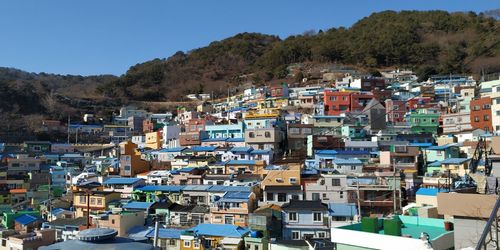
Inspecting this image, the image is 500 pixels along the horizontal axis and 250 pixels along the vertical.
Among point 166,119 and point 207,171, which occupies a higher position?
point 166,119


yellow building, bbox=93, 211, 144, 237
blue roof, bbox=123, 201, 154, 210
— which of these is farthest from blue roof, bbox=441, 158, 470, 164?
yellow building, bbox=93, 211, 144, 237

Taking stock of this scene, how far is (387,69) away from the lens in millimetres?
58906

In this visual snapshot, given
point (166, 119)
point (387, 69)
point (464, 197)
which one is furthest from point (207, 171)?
point (387, 69)

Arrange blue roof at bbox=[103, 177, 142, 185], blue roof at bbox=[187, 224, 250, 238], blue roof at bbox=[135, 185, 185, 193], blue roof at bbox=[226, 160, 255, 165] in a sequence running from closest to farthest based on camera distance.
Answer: blue roof at bbox=[187, 224, 250, 238]
blue roof at bbox=[135, 185, 185, 193]
blue roof at bbox=[103, 177, 142, 185]
blue roof at bbox=[226, 160, 255, 165]

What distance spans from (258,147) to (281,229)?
11384 mm

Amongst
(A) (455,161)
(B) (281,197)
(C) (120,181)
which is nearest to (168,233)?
(B) (281,197)

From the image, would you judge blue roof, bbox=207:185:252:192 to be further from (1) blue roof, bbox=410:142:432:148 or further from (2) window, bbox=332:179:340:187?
(1) blue roof, bbox=410:142:432:148

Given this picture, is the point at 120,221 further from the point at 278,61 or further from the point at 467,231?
the point at 278,61

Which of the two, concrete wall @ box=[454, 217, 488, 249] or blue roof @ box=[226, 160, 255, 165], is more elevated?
concrete wall @ box=[454, 217, 488, 249]

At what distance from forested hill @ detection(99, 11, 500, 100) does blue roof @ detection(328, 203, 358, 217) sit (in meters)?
37.8

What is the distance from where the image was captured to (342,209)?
17.6m

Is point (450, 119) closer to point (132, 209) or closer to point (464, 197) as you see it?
point (132, 209)

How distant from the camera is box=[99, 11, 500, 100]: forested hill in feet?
195

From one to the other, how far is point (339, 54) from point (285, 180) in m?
47.8
